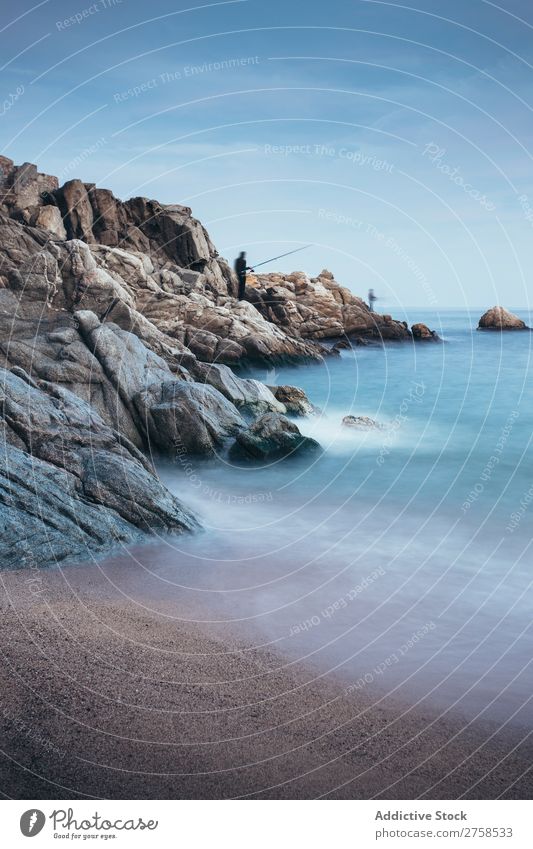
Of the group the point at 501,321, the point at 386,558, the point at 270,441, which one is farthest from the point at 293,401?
the point at 501,321

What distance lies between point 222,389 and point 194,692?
1085 centimetres

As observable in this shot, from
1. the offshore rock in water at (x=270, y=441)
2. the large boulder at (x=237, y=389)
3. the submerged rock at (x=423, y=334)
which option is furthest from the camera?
the submerged rock at (x=423, y=334)

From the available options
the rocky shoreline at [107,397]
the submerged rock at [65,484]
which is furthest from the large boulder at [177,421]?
the submerged rock at [65,484]

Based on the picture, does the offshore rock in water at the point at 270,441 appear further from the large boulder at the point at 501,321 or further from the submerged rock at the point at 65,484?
the large boulder at the point at 501,321

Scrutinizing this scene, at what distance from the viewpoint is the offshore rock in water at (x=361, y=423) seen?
17891mm

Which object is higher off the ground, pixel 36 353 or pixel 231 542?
pixel 36 353

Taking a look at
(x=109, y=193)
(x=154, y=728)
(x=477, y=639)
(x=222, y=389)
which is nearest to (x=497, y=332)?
(x=109, y=193)

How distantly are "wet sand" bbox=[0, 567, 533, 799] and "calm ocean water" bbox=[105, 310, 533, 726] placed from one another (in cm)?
58

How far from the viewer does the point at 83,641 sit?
6387mm

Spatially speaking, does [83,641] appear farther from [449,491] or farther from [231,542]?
[449,491]

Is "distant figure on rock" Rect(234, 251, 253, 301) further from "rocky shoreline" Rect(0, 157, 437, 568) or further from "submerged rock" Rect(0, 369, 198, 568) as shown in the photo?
"submerged rock" Rect(0, 369, 198, 568)

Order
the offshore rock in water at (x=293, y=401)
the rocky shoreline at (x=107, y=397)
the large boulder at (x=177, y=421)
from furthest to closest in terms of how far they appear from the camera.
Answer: the offshore rock in water at (x=293, y=401) < the large boulder at (x=177, y=421) < the rocky shoreline at (x=107, y=397)

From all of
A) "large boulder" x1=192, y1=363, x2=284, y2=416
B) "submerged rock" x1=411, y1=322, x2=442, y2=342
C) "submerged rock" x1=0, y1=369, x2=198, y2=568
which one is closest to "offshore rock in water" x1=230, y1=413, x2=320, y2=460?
"large boulder" x1=192, y1=363, x2=284, y2=416

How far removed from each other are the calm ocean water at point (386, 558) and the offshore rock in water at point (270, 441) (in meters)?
0.35
